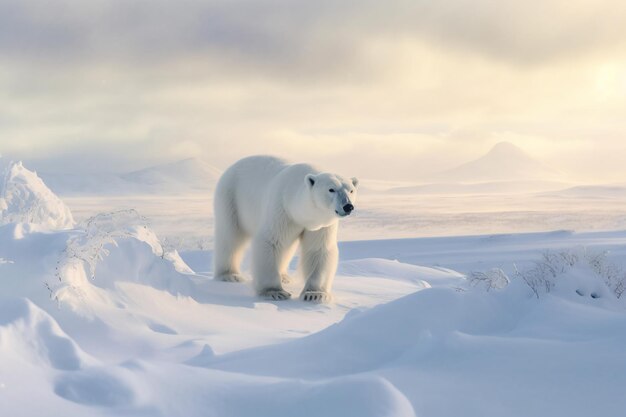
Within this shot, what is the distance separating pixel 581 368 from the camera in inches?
109

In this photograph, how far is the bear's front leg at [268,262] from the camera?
264 inches

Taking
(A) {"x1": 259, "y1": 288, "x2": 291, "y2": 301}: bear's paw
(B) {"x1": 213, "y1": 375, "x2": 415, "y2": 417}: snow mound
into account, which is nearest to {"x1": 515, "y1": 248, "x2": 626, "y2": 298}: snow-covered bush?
(B) {"x1": 213, "y1": 375, "x2": 415, "y2": 417}: snow mound

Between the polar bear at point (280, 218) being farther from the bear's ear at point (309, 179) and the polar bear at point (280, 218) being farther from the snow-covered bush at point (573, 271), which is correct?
the snow-covered bush at point (573, 271)

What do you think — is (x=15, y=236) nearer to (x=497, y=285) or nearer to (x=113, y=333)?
(x=113, y=333)

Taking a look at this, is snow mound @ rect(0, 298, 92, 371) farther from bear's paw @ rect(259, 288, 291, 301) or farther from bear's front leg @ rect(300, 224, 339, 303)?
bear's front leg @ rect(300, 224, 339, 303)

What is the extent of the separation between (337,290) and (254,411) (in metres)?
5.45

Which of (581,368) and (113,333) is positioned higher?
(581,368)

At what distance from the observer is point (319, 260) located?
6.82m

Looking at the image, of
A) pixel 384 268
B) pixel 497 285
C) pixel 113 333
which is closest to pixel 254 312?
pixel 113 333

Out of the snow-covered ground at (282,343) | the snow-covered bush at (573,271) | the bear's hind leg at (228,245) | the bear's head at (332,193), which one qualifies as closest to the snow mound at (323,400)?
the snow-covered ground at (282,343)

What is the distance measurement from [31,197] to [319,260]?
14.0 ft

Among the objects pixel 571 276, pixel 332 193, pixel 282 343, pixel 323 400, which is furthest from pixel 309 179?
pixel 323 400

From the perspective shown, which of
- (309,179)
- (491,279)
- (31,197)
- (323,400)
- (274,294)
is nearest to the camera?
(323,400)

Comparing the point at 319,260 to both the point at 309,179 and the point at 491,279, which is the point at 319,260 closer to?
the point at 309,179
